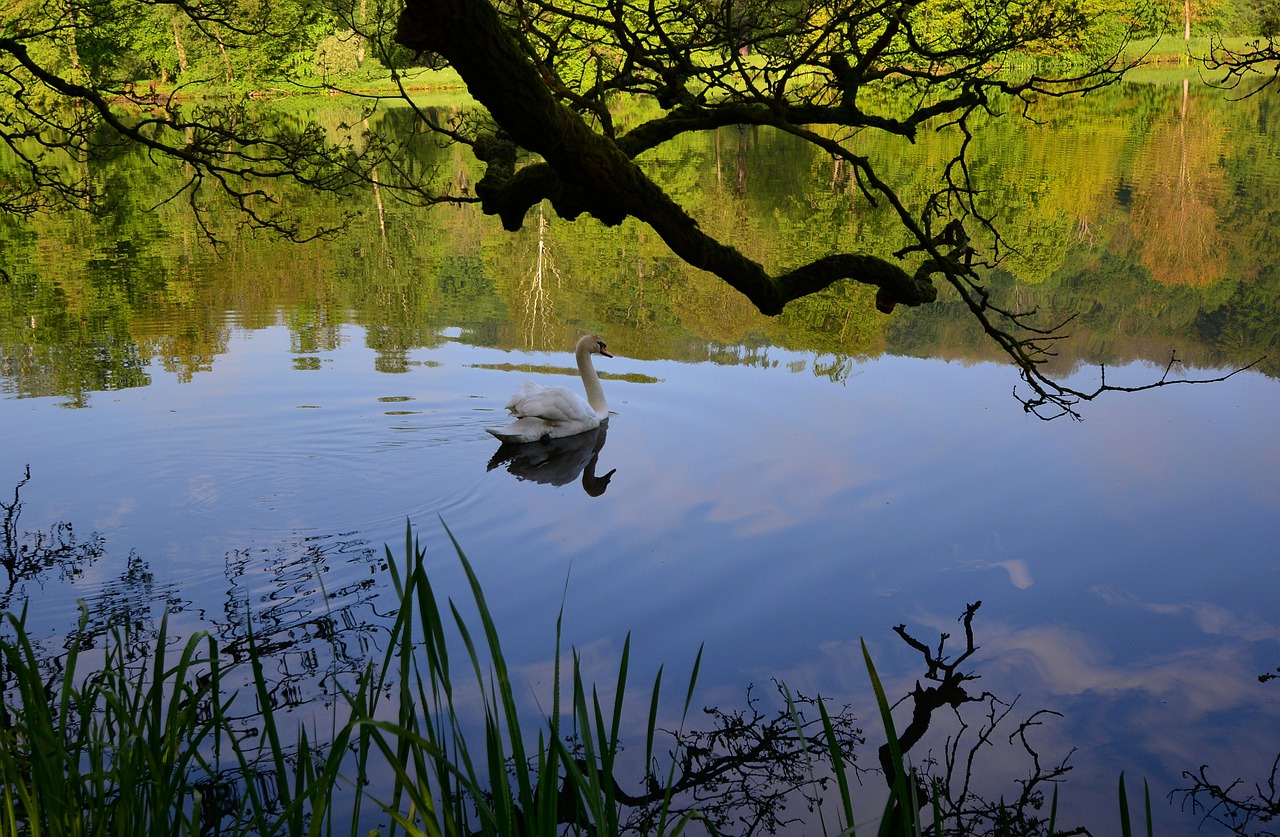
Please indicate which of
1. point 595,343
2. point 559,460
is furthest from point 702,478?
point 595,343

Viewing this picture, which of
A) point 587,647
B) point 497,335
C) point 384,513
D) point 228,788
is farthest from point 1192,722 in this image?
point 497,335

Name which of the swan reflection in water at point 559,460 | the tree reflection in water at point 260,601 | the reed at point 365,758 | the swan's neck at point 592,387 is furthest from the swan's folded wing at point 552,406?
the reed at point 365,758

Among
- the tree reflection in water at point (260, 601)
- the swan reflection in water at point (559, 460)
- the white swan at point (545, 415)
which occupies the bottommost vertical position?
the tree reflection in water at point (260, 601)

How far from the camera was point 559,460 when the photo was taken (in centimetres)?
884

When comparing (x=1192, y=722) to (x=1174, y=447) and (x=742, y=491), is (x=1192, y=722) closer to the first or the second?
(x=742, y=491)

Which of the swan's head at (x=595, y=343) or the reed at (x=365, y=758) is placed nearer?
the reed at (x=365, y=758)

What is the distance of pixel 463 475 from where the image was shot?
8.24 m

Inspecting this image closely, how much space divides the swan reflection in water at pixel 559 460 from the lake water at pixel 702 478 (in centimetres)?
6

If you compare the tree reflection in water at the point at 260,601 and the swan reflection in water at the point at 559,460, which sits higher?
the swan reflection in water at the point at 559,460

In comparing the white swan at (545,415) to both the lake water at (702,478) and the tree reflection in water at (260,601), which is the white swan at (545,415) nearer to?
the lake water at (702,478)

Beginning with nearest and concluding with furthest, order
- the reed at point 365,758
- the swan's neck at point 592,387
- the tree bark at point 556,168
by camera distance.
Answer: the reed at point 365,758, the tree bark at point 556,168, the swan's neck at point 592,387

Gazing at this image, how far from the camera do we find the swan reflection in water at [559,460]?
8.35 meters

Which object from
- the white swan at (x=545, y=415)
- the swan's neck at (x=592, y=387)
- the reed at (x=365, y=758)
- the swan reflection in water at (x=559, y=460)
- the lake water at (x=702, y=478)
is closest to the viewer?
the reed at (x=365, y=758)

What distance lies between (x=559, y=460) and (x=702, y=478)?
4.04 feet
